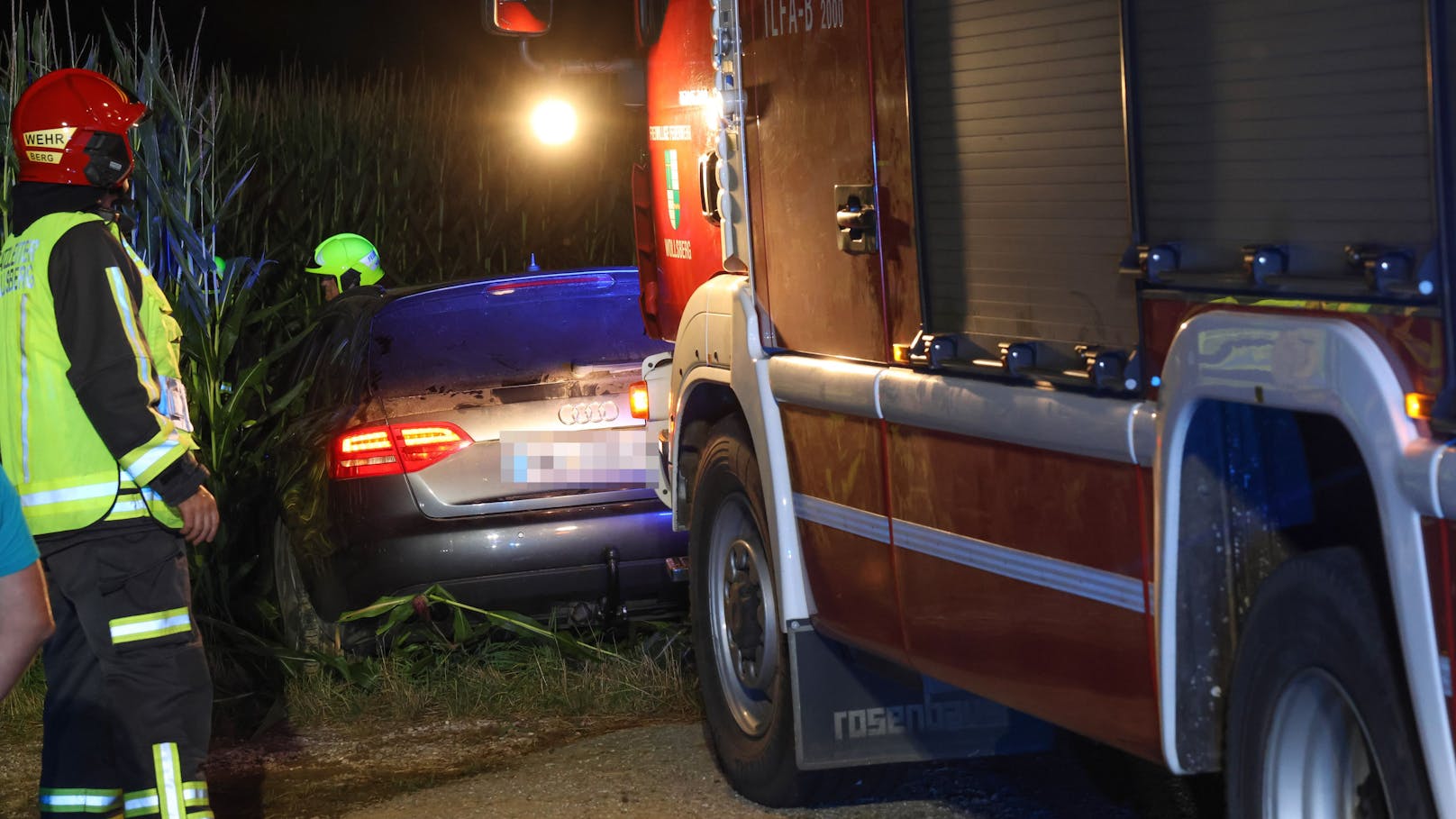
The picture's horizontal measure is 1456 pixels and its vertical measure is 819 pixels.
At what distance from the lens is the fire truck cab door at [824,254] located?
164 inches

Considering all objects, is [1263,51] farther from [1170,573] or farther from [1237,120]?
[1170,573]

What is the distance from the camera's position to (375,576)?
639 cm

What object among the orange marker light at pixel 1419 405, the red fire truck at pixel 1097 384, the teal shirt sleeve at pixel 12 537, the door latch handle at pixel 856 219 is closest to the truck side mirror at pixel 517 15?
the red fire truck at pixel 1097 384

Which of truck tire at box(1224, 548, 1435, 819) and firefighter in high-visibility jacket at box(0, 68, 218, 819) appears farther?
firefighter in high-visibility jacket at box(0, 68, 218, 819)

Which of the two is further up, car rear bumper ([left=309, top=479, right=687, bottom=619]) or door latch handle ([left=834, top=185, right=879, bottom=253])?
door latch handle ([left=834, top=185, right=879, bottom=253])

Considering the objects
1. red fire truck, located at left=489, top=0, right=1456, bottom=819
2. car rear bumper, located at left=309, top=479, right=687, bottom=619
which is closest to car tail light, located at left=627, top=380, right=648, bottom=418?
car rear bumper, located at left=309, top=479, right=687, bottom=619

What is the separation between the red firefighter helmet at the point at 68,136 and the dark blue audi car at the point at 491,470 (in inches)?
81.2

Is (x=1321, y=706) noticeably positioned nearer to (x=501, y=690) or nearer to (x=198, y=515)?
(x=198, y=515)

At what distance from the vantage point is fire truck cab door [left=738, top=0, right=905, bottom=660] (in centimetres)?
416

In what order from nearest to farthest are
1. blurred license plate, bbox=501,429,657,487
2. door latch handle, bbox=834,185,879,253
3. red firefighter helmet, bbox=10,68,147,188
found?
door latch handle, bbox=834,185,879,253, red firefighter helmet, bbox=10,68,147,188, blurred license plate, bbox=501,429,657,487

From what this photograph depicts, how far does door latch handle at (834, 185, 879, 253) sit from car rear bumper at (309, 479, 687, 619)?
2.36m

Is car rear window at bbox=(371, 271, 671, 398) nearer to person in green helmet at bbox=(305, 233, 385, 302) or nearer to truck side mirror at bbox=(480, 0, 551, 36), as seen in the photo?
truck side mirror at bbox=(480, 0, 551, 36)

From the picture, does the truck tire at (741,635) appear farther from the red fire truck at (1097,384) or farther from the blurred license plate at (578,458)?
the blurred license plate at (578,458)

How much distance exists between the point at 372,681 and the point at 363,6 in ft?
129
